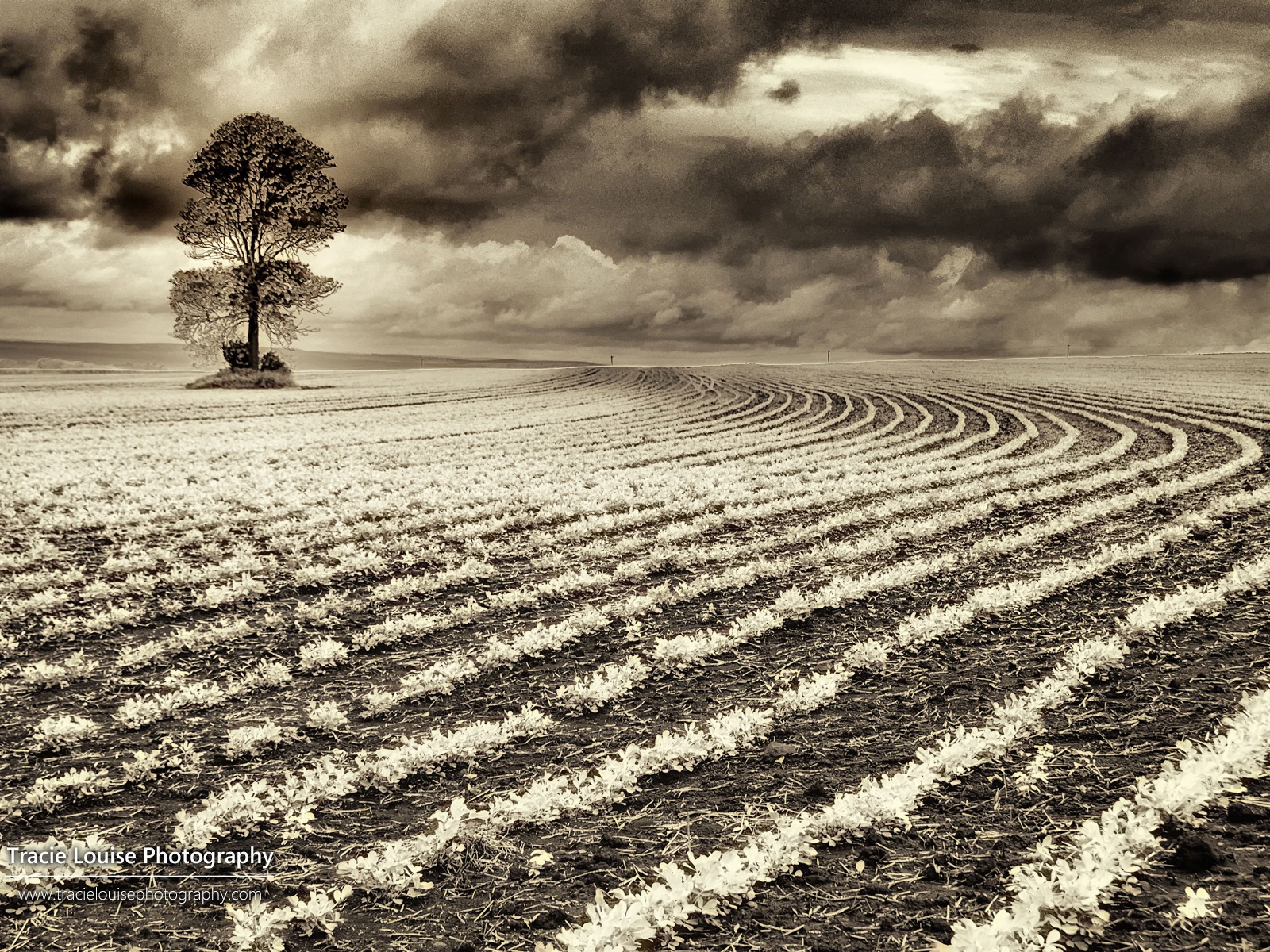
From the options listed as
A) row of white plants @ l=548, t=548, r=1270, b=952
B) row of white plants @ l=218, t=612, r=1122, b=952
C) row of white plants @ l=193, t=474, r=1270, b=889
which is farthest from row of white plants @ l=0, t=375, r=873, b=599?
row of white plants @ l=548, t=548, r=1270, b=952

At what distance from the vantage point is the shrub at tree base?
4175 cm

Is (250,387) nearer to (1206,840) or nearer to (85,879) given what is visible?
(85,879)

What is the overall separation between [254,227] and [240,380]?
8.54m

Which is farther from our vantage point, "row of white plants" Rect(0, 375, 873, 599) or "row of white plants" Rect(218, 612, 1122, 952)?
"row of white plants" Rect(0, 375, 873, 599)

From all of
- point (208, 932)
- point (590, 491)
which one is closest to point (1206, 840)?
point (208, 932)

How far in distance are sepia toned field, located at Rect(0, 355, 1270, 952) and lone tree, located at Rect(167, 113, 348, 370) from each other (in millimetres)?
32484

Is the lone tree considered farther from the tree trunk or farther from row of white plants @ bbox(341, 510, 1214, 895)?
row of white plants @ bbox(341, 510, 1214, 895)

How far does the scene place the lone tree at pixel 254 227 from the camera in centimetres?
4084

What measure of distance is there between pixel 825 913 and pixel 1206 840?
2.08 m

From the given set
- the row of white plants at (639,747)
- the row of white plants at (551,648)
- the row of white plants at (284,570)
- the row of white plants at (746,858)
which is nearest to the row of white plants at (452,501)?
the row of white plants at (284,570)

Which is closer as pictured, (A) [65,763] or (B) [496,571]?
(A) [65,763]

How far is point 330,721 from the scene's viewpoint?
5305 millimetres

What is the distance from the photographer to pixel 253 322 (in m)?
42.2

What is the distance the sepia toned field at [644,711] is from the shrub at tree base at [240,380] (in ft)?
105
